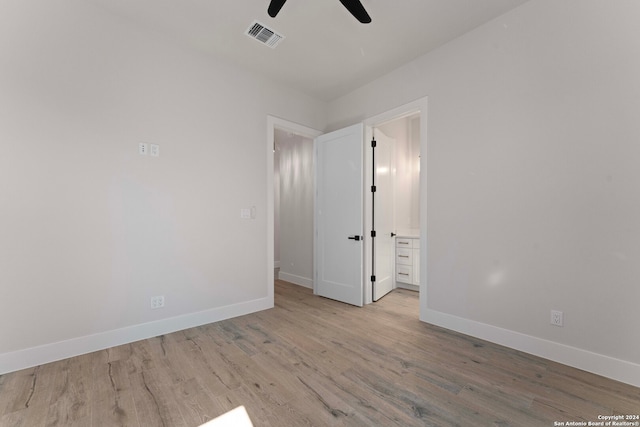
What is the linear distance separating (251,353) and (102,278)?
1512 millimetres

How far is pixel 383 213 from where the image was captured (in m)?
4.03

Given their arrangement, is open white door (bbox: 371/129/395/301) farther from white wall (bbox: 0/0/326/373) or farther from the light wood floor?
white wall (bbox: 0/0/326/373)

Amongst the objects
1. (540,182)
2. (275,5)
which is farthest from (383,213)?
(275,5)

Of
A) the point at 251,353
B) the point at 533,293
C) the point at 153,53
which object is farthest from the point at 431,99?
the point at 251,353

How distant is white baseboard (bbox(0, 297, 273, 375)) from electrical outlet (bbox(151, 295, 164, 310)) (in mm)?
155

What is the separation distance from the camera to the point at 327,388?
1.89 metres

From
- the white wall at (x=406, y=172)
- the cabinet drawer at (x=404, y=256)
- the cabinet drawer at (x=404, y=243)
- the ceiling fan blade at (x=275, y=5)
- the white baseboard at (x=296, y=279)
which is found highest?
A: the ceiling fan blade at (x=275, y=5)

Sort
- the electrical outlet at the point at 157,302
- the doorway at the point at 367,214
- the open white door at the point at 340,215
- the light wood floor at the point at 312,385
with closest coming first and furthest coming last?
the light wood floor at the point at 312,385, the electrical outlet at the point at 157,302, the doorway at the point at 367,214, the open white door at the point at 340,215

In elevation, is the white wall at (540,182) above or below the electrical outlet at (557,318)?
above

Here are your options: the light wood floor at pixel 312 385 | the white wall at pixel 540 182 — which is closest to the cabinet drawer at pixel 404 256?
the white wall at pixel 540 182

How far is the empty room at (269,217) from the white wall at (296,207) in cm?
120

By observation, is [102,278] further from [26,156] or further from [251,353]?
[251,353]

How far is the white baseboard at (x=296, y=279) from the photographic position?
4664mm

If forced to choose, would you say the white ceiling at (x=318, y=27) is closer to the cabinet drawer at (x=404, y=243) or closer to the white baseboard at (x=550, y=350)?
the cabinet drawer at (x=404, y=243)
